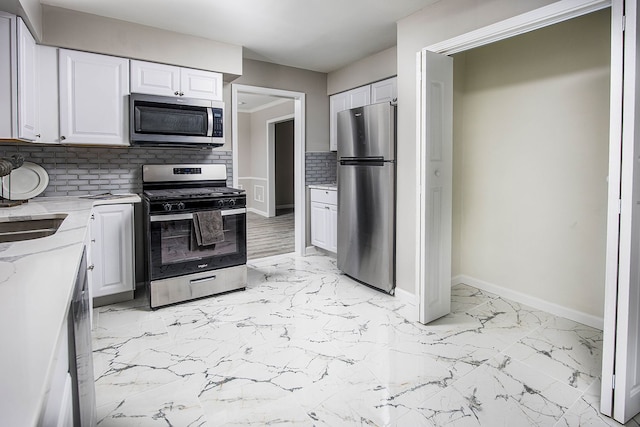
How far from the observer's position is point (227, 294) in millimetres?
3482

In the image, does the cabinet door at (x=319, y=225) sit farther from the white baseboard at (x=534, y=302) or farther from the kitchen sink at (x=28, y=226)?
the kitchen sink at (x=28, y=226)

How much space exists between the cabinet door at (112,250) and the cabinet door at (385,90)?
2.70 meters

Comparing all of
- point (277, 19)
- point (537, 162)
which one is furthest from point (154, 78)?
point (537, 162)

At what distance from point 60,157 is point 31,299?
293cm

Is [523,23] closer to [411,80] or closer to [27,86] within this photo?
[411,80]

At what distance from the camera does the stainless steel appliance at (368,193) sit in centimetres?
330

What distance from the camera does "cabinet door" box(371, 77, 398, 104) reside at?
156 inches

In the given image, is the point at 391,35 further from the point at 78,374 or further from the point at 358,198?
the point at 78,374

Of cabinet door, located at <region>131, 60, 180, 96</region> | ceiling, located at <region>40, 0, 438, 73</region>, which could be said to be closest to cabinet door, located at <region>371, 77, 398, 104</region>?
ceiling, located at <region>40, 0, 438, 73</region>

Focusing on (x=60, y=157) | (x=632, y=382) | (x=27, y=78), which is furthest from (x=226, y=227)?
(x=632, y=382)

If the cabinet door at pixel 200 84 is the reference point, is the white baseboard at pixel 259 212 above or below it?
below

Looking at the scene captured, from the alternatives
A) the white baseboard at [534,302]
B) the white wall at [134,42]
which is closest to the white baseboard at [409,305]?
the white baseboard at [534,302]

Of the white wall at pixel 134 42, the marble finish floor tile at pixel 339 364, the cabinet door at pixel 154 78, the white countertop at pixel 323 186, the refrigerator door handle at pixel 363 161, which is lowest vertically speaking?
the marble finish floor tile at pixel 339 364

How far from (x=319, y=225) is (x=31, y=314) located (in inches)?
161
